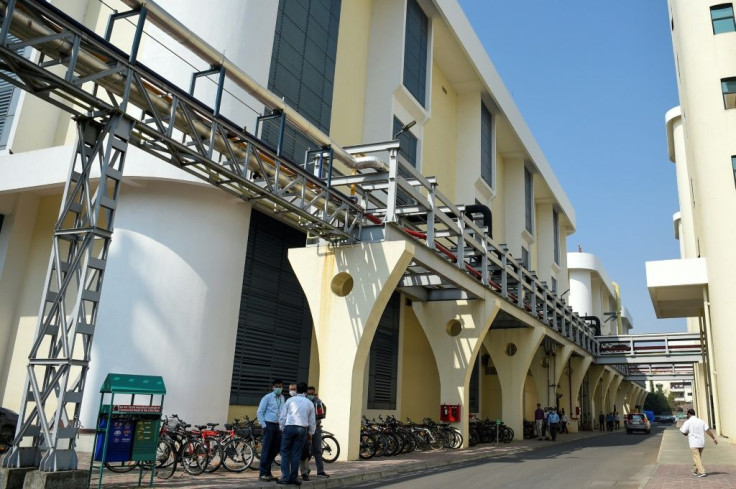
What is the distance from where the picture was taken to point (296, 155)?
63.5ft

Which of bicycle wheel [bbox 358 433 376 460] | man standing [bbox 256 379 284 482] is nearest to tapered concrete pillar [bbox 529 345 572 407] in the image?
bicycle wheel [bbox 358 433 376 460]

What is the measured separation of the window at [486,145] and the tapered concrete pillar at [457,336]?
1469 cm

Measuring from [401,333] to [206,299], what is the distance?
11190mm

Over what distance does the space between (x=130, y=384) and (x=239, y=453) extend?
10.2 ft

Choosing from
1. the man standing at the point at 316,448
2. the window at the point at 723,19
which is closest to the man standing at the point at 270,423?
the man standing at the point at 316,448

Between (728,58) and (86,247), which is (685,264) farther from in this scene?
(86,247)

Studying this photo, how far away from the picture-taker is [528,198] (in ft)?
142

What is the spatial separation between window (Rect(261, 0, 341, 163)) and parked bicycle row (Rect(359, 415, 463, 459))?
28.4 feet

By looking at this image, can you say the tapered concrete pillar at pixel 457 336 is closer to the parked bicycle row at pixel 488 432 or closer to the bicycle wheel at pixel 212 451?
the parked bicycle row at pixel 488 432

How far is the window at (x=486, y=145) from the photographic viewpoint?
34084 millimetres

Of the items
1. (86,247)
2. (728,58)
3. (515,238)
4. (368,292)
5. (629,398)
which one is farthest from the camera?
(629,398)

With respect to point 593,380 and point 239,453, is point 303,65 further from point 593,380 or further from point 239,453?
point 593,380

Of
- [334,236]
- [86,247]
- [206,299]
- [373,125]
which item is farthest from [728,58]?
[86,247]

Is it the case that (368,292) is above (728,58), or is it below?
below
